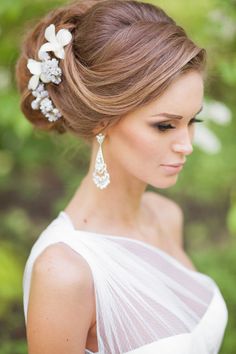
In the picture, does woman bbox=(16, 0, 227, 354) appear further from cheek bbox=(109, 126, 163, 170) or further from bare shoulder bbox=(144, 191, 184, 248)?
bare shoulder bbox=(144, 191, 184, 248)

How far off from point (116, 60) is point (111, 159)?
16.6 inches

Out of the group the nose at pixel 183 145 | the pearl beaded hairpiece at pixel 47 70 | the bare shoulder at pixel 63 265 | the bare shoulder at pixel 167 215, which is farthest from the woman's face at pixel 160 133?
the bare shoulder at pixel 167 215

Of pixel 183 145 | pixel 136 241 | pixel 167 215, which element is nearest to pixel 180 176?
pixel 167 215

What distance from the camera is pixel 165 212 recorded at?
2.88m

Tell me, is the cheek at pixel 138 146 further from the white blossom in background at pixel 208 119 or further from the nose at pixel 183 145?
the white blossom in background at pixel 208 119

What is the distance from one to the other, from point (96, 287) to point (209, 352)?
61 centimetres

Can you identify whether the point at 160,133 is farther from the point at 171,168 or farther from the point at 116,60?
the point at 116,60

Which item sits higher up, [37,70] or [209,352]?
[37,70]

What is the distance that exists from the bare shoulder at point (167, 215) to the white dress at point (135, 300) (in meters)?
0.37

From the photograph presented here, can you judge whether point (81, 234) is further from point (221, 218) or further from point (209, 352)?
point (221, 218)


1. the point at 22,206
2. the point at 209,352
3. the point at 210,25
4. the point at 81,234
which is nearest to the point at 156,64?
the point at 81,234

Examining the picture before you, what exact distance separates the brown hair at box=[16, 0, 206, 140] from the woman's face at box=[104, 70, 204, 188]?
34 millimetres

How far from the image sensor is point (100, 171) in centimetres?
220

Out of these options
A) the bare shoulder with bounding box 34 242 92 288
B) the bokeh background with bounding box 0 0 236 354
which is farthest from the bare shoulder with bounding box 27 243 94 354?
the bokeh background with bounding box 0 0 236 354
